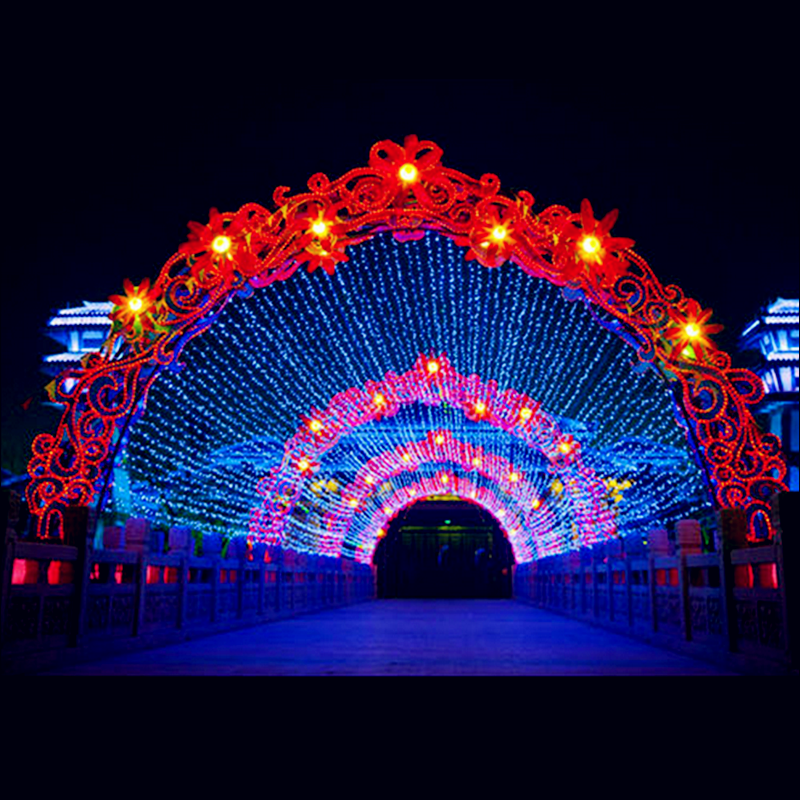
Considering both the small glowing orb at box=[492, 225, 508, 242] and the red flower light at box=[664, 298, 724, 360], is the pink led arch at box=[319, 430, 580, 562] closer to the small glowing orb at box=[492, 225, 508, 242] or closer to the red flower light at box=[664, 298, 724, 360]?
the small glowing orb at box=[492, 225, 508, 242]

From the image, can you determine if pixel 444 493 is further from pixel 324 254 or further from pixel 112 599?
pixel 112 599

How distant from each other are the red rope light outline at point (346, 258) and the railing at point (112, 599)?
2.47 ft

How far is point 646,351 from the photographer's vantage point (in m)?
6.26

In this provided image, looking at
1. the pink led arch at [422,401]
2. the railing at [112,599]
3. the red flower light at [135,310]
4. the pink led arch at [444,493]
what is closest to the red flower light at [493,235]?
the red flower light at [135,310]

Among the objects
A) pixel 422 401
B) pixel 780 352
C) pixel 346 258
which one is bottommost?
pixel 346 258

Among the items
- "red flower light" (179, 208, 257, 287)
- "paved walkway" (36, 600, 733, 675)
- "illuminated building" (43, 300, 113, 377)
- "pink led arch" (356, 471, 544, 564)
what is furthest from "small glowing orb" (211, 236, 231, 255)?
"pink led arch" (356, 471, 544, 564)

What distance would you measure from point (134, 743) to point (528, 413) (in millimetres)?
10781

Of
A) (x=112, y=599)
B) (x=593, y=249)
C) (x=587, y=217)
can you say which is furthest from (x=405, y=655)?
(x=587, y=217)

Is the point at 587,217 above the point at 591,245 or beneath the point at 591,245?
above

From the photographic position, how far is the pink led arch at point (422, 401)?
518 inches

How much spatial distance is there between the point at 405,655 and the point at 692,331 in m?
3.44

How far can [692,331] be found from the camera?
6113 millimetres

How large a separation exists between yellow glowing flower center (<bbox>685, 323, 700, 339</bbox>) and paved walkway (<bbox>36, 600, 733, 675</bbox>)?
98.9 inches

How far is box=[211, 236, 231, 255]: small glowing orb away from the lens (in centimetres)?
641
